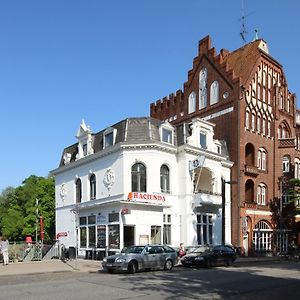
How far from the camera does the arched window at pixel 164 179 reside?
35.5 metres

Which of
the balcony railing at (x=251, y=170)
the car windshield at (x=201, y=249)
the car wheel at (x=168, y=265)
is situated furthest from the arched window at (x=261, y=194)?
the car wheel at (x=168, y=265)

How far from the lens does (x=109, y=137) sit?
121 feet

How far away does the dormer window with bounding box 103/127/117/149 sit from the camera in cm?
3622

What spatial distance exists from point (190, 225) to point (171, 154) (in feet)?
18.9

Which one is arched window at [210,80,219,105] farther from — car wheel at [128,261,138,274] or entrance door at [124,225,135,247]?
A: car wheel at [128,261,138,274]

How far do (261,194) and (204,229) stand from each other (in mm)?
10404

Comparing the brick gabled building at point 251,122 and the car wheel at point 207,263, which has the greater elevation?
the brick gabled building at point 251,122

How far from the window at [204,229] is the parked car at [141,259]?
11.9m

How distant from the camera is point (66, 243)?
132 feet

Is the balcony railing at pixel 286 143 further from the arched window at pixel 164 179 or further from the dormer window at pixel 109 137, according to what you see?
the dormer window at pixel 109 137

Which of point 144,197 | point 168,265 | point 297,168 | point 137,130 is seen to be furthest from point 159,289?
point 297,168

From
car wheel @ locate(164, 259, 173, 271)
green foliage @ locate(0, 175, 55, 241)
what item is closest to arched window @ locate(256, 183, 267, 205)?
car wheel @ locate(164, 259, 173, 271)

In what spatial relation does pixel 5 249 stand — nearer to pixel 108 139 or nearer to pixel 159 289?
pixel 108 139

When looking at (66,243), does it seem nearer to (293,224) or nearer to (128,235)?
(128,235)
